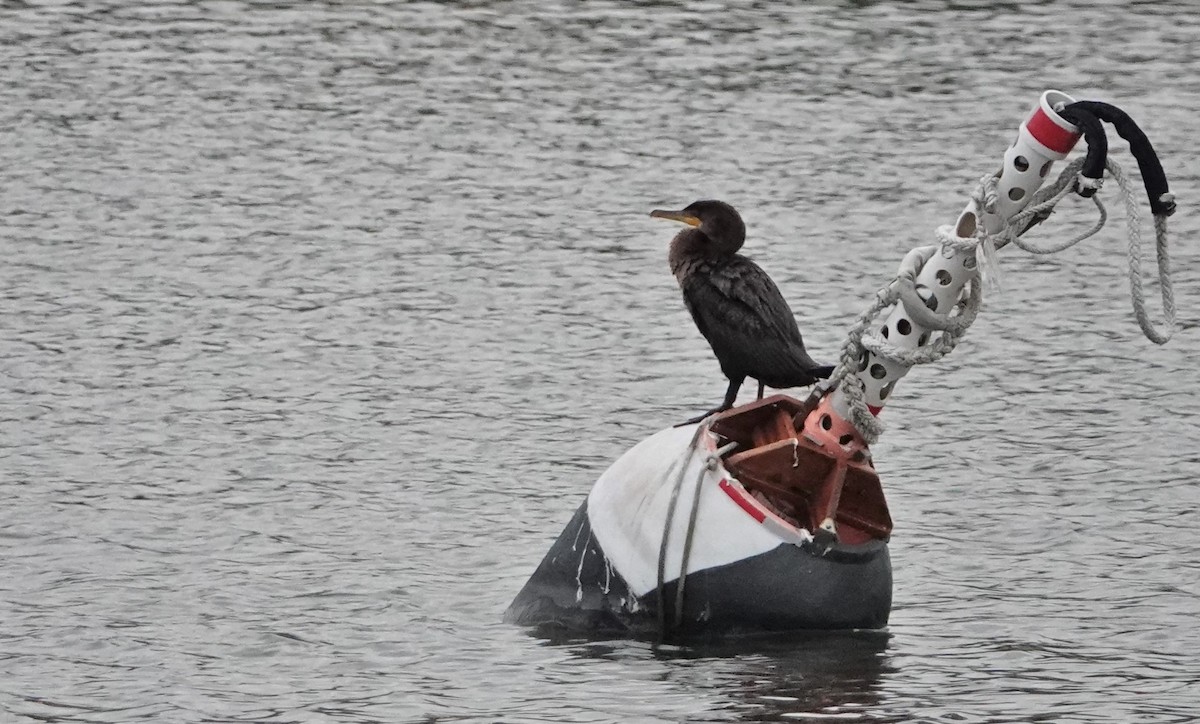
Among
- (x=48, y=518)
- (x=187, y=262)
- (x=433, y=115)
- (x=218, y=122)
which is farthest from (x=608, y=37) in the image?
(x=48, y=518)

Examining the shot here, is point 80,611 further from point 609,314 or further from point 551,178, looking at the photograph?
point 551,178

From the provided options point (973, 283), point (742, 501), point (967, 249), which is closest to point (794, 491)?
point (742, 501)

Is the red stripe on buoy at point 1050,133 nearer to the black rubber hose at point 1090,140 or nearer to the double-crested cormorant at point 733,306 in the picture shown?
the black rubber hose at point 1090,140

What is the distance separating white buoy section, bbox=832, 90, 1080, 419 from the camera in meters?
8.69

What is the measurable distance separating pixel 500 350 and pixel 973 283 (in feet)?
21.2

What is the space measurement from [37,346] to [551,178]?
18.5ft

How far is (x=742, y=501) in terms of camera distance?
934cm

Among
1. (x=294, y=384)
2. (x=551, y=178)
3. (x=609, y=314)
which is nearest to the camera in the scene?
(x=294, y=384)

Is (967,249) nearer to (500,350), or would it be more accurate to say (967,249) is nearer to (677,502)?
(677,502)

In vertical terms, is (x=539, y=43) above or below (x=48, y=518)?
above

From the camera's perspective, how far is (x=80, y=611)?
10.8 m

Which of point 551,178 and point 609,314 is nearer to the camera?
point 609,314

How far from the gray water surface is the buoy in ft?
0.85

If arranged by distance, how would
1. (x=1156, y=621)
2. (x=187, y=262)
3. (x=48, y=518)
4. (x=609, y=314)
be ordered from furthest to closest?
(x=187, y=262) < (x=609, y=314) < (x=48, y=518) < (x=1156, y=621)
